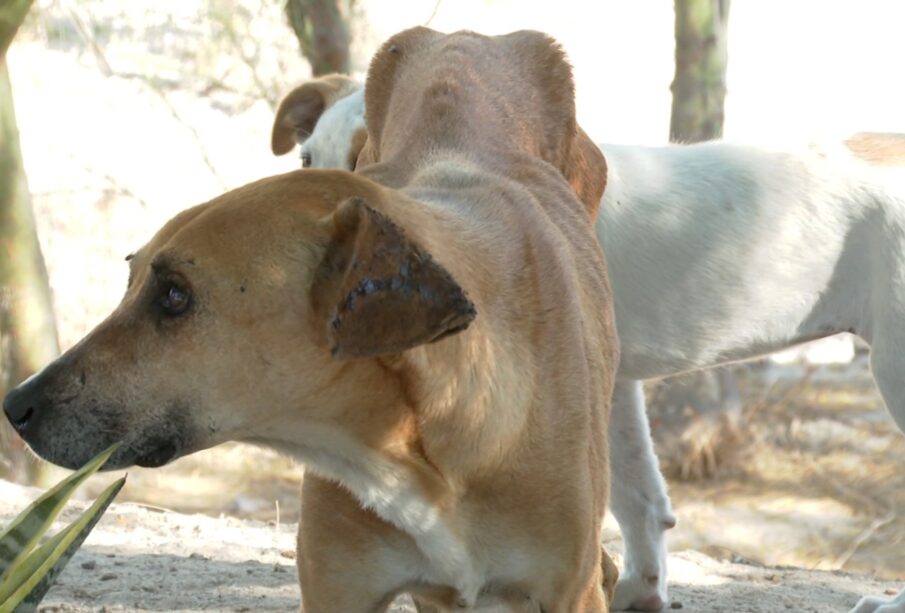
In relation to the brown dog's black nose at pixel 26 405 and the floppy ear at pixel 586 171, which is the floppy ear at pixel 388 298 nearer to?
the brown dog's black nose at pixel 26 405

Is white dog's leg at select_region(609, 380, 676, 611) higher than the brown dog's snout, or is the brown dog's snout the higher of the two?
the brown dog's snout

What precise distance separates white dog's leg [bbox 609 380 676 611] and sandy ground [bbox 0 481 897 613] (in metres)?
0.17

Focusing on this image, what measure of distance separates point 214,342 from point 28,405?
348 millimetres

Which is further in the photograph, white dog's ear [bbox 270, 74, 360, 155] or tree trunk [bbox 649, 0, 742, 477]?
tree trunk [bbox 649, 0, 742, 477]

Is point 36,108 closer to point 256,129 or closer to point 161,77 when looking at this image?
point 161,77

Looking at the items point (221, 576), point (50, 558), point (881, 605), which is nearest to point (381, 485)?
point (50, 558)

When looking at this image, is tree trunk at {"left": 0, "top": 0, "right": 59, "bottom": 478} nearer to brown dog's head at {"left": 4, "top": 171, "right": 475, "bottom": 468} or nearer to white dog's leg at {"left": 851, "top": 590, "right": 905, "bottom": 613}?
white dog's leg at {"left": 851, "top": 590, "right": 905, "bottom": 613}

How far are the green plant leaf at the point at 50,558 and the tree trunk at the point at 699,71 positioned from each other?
6.47 m

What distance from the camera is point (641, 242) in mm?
5086

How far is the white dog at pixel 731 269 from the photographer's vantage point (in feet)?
16.5

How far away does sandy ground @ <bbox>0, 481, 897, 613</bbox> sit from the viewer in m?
4.58

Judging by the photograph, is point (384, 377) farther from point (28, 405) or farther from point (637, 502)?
point (637, 502)

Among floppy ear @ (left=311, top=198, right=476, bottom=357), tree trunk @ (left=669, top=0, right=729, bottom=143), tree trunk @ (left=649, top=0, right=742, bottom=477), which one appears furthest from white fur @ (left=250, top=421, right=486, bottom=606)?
tree trunk @ (left=669, top=0, right=729, bottom=143)

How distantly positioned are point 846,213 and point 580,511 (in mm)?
2507
